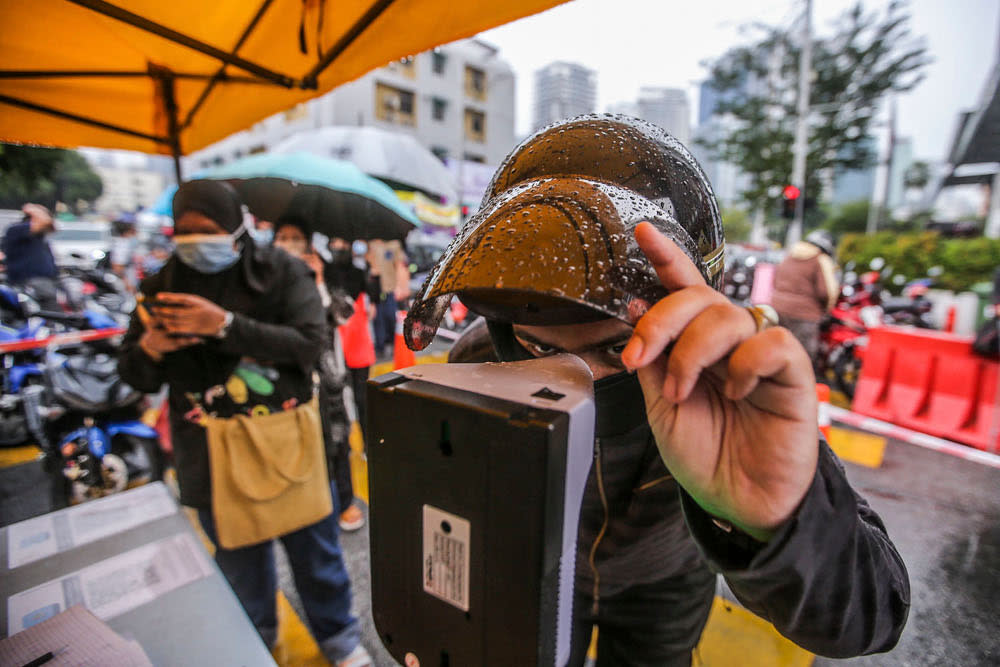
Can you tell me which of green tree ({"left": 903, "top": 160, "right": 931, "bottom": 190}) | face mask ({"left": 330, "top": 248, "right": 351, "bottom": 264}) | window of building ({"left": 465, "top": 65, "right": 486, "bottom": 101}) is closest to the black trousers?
face mask ({"left": 330, "top": 248, "right": 351, "bottom": 264})

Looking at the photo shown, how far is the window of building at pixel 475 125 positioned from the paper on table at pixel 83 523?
2928 cm

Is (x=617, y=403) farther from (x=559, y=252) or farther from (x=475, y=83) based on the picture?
(x=475, y=83)

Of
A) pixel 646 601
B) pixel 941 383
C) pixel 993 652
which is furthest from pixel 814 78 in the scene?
pixel 646 601

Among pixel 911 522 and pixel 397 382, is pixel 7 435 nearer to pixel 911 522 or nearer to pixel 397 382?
pixel 397 382

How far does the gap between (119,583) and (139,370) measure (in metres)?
1.03

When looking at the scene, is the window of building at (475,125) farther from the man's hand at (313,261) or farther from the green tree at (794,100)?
the man's hand at (313,261)

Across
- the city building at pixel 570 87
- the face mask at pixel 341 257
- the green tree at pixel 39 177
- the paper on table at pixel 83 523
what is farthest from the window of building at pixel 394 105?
the paper on table at pixel 83 523

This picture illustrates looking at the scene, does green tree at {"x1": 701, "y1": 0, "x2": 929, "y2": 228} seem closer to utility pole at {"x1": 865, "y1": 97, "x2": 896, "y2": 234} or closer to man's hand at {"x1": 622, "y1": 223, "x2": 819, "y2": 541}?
utility pole at {"x1": 865, "y1": 97, "x2": 896, "y2": 234}

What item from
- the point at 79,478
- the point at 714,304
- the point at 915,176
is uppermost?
the point at 915,176

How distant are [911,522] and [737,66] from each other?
2076cm

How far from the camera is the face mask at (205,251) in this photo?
184 cm

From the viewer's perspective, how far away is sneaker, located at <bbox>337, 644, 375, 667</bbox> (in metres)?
2.11

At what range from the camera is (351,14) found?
1.37 metres

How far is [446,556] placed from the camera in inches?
22.0
